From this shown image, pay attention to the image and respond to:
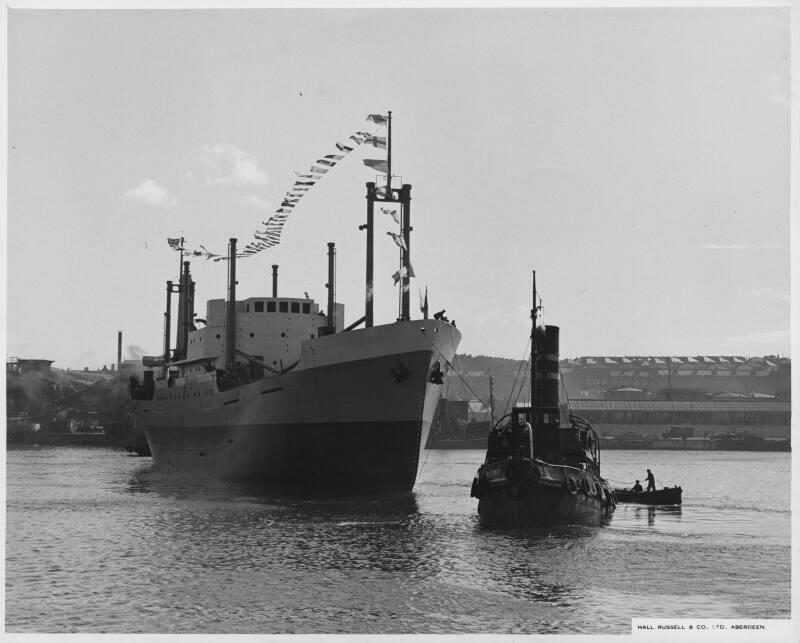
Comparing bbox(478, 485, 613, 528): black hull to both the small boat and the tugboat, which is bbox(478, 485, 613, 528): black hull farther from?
the small boat

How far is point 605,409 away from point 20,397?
84.8m

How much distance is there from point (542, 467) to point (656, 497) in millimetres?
13625

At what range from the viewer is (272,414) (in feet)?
131

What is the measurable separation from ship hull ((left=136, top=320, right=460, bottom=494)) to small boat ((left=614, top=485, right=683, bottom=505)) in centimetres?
973

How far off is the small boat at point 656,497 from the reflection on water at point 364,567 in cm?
277

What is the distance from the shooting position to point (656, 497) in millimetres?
42000


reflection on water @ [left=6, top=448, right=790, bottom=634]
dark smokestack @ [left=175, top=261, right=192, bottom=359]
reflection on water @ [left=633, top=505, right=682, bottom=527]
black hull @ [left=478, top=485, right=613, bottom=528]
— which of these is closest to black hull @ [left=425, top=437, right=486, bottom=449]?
dark smokestack @ [left=175, top=261, right=192, bottom=359]

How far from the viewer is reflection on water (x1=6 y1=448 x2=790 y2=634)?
1805 centimetres

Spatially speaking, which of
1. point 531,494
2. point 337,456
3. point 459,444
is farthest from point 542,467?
point 459,444

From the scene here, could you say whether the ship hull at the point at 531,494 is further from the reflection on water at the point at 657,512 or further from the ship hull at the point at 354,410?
the ship hull at the point at 354,410

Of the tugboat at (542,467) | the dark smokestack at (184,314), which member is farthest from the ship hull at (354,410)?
the dark smokestack at (184,314)

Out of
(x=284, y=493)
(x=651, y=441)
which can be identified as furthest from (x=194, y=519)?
(x=651, y=441)

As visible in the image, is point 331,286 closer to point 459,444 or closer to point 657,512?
point 657,512

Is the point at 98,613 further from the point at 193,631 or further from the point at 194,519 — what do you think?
the point at 194,519
